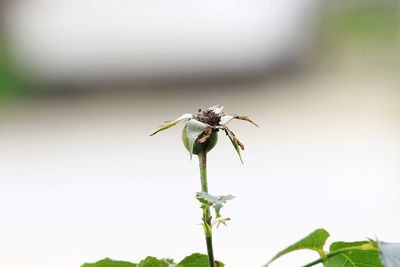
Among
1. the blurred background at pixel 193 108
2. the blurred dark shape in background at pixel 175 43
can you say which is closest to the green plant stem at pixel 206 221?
the blurred background at pixel 193 108

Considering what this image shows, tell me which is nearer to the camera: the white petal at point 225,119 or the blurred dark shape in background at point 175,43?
the white petal at point 225,119

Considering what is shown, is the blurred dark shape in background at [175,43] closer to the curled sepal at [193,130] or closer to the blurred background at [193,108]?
the blurred background at [193,108]

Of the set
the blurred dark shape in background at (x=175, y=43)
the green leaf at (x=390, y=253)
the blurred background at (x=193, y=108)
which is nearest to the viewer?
the green leaf at (x=390, y=253)

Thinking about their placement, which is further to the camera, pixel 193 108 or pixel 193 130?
pixel 193 108

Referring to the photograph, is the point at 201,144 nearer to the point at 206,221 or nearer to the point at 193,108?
the point at 206,221

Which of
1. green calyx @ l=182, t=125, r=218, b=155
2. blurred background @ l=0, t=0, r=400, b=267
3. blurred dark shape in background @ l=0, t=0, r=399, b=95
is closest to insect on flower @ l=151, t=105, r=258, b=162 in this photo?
green calyx @ l=182, t=125, r=218, b=155

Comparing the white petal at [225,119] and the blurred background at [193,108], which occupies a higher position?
the blurred background at [193,108]

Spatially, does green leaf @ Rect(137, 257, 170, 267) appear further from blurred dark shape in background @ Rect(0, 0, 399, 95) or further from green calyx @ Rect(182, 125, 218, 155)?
blurred dark shape in background @ Rect(0, 0, 399, 95)

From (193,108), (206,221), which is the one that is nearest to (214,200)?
(206,221)
